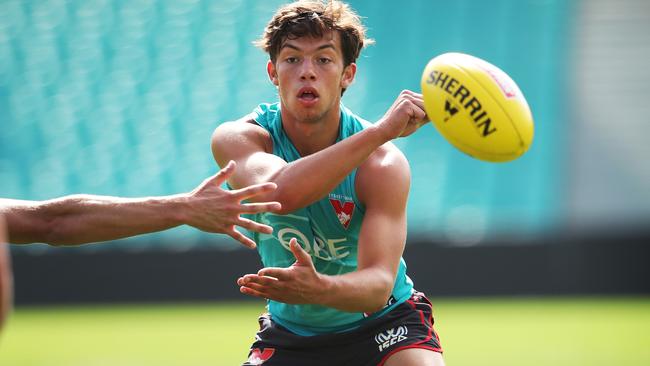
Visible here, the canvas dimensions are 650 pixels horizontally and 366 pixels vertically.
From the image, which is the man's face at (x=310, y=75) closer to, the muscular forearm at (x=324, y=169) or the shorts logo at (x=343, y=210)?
the shorts logo at (x=343, y=210)

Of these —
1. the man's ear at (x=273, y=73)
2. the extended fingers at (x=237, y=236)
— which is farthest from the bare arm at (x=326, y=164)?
the man's ear at (x=273, y=73)

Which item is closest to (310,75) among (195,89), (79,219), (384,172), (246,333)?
(384,172)

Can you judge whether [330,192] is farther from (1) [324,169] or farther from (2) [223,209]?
(2) [223,209]

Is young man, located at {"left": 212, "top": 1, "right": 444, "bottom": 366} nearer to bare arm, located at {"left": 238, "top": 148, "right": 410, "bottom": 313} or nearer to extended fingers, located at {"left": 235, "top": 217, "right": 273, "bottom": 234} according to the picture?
bare arm, located at {"left": 238, "top": 148, "right": 410, "bottom": 313}

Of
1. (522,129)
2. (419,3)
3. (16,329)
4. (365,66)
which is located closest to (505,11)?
(419,3)

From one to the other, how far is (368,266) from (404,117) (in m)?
0.71

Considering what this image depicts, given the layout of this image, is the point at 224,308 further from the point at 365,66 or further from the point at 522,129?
the point at 522,129

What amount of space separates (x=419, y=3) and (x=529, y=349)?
6.80 metres

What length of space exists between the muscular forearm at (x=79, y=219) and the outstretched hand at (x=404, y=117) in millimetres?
1031

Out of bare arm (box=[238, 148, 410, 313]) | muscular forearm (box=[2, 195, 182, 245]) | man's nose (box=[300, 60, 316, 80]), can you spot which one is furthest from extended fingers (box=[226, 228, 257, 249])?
man's nose (box=[300, 60, 316, 80])

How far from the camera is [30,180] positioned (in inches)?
488

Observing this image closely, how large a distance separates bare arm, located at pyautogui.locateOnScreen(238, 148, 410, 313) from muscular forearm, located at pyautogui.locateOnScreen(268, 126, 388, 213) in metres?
0.36

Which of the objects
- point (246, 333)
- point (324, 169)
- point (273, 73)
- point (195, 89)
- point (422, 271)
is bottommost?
point (246, 333)

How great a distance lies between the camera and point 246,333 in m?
9.39
